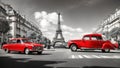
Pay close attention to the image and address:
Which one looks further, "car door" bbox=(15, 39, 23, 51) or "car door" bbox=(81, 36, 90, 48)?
"car door" bbox=(81, 36, 90, 48)

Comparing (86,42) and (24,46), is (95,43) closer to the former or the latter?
(86,42)

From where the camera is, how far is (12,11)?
9950 centimetres

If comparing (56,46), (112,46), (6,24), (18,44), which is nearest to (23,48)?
(18,44)

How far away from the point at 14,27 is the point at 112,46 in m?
76.7

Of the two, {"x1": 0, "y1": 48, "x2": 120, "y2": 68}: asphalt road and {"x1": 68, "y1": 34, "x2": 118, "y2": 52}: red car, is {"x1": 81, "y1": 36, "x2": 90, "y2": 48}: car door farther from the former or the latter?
{"x1": 0, "y1": 48, "x2": 120, "y2": 68}: asphalt road

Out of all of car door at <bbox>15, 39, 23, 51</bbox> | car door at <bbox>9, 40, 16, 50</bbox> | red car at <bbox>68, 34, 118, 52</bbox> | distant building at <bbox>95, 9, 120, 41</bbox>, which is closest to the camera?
car door at <bbox>15, 39, 23, 51</bbox>

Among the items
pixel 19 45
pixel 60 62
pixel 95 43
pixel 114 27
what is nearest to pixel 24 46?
pixel 19 45

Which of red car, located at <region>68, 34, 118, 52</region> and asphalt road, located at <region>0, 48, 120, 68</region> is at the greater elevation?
red car, located at <region>68, 34, 118, 52</region>

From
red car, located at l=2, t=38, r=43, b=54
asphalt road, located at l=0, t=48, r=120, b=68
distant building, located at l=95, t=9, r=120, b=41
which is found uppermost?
distant building, located at l=95, t=9, r=120, b=41

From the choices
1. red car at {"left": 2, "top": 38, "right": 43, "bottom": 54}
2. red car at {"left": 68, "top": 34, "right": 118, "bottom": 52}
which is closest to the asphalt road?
red car at {"left": 2, "top": 38, "right": 43, "bottom": 54}

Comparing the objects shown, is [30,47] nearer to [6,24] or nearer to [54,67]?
[54,67]

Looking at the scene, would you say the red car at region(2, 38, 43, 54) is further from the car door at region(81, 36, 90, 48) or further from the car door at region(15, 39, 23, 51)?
the car door at region(81, 36, 90, 48)

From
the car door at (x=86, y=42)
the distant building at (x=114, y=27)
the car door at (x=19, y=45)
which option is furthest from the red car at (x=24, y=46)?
the distant building at (x=114, y=27)

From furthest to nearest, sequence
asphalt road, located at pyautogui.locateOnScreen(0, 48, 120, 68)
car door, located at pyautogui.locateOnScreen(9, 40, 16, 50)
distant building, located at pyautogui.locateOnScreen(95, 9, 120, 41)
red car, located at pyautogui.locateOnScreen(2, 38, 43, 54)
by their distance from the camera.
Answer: distant building, located at pyautogui.locateOnScreen(95, 9, 120, 41)
car door, located at pyautogui.locateOnScreen(9, 40, 16, 50)
red car, located at pyautogui.locateOnScreen(2, 38, 43, 54)
asphalt road, located at pyautogui.locateOnScreen(0, 48, 120, 68)
